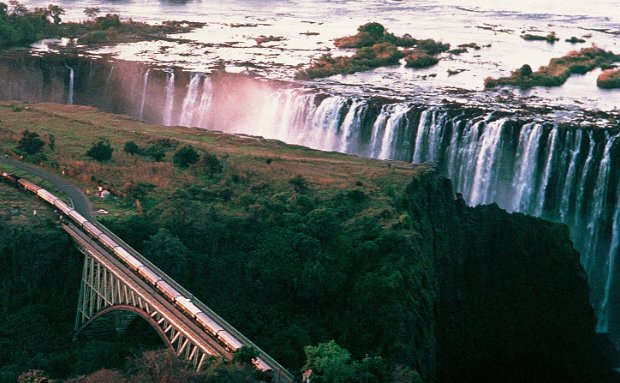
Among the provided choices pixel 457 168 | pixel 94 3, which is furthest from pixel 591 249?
pixel 94 3

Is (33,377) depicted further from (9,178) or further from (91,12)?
(91,12)

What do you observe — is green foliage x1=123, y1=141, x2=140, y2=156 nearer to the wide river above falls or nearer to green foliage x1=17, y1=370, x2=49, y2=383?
the wide river above falls

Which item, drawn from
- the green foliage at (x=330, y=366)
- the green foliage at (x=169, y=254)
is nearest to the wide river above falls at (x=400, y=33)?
the green foliage at (x=169, y=254)

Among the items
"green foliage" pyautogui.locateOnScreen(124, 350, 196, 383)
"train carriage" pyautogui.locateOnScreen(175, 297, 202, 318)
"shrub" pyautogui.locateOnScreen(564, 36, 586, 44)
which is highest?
"shrub" pyautogui.locateOnScreen(564, 36, 586, 44)

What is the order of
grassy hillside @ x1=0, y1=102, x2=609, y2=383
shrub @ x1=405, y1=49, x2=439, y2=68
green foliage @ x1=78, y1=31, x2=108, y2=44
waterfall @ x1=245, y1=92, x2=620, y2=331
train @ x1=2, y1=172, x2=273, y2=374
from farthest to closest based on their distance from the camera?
1. green foliage @ x1=78, y1=31, x2=108, y2=44
2. shrub @ x1=405, y1=49, x2=439, y2=68
3. waterfall @ x1=245, y1=92, x2=620, y2=331
4. grassy hillside @ x1=0, y1=102, x2=609, y2=383
5. train @ x1=2, y1=172, x2=273, y2=374

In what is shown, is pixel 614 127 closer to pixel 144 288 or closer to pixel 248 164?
pixel 248 164

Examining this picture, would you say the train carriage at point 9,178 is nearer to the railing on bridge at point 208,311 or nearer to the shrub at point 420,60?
the railing on bridge at point 208,311

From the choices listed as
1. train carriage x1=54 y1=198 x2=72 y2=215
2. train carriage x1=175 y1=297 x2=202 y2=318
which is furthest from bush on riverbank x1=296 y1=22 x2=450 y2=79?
train carriage x1=175 y1=297 x2=202 y2=318
